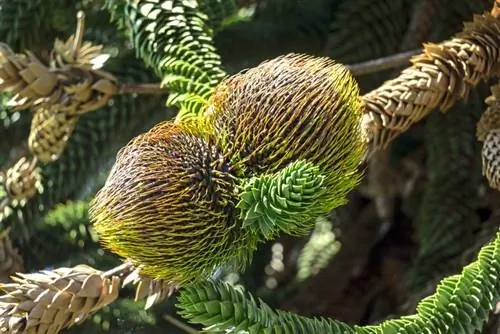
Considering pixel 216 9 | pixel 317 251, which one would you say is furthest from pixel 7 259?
pixel 317 251

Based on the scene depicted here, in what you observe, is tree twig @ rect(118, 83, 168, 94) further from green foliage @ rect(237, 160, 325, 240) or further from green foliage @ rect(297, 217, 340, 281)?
green foliage @ rect(297, 217, 340, 281)

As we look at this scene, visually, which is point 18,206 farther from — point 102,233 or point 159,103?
point 102,233

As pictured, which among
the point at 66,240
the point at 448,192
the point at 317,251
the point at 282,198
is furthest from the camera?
the point at 317,251

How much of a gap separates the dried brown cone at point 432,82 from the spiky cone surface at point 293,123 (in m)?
0.09

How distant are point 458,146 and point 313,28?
0.76 ft

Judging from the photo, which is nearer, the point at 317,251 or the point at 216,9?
the point at 216,9

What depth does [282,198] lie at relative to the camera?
0.47 m

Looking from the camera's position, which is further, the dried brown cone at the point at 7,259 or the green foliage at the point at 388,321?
the dried brown cone at the point at 7,259

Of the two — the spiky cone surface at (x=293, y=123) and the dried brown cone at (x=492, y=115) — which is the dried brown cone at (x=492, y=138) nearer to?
the dried brown cone at (x=492, y=115)

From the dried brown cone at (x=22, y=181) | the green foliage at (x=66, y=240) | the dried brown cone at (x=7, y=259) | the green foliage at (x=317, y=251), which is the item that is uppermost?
Result: the dried brown cone at (x=22, y=181)

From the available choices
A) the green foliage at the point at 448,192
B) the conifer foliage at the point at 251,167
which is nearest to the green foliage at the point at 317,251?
the conifer foliage at the point at 251,167

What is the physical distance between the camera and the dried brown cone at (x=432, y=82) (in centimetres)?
62

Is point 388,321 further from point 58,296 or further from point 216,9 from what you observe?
point 216,9

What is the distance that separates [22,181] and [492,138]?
1.45ft
